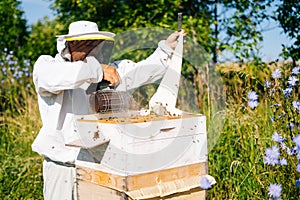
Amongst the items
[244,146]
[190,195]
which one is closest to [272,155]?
[190,195]

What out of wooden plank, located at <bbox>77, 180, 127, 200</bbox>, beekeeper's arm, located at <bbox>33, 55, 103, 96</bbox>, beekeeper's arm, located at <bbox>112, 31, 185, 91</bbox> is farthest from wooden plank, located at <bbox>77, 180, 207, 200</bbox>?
beekeeper's arm, located at <bbox>112, 31, 185, 91</bbox>

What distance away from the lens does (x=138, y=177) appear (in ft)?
6.93

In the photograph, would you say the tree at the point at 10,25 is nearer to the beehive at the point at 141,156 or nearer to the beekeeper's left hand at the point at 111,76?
the beekeeper's left hand at the point at 111,76

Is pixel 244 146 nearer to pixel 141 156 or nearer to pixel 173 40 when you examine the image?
pixel 173 40

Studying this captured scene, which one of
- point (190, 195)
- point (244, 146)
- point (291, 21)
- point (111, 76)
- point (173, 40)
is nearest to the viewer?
point (190, 195)

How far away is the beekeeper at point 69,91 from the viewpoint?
97.7 inches

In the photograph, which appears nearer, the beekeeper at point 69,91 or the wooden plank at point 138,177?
the wooden plank at point 138,177

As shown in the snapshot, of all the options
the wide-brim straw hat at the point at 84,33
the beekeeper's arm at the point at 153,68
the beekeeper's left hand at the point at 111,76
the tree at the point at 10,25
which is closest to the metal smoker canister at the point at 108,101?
the beekeeper's left hand at the point at 111,76

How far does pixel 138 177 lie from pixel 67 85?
2.07 ft

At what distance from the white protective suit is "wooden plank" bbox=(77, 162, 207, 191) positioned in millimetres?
224

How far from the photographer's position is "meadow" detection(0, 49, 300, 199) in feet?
8.27

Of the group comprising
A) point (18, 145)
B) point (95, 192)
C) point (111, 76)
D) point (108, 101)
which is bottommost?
point (18, 145)

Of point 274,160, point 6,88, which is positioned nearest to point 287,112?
point 274,160

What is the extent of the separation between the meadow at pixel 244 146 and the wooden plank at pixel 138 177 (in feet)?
1.32
